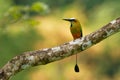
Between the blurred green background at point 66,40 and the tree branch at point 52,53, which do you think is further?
the blurred green background at point 66,40

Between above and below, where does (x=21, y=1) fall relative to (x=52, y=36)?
above

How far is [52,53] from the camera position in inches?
279

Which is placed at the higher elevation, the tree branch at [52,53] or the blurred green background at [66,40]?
the blurred green background at [66,40]

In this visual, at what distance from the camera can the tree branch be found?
23.1 feet

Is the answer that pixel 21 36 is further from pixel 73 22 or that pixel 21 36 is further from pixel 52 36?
pixel 73 22

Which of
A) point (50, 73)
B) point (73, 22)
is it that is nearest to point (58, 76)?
point (50, 73)

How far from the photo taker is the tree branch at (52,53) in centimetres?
705

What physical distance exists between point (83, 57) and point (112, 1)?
286cm

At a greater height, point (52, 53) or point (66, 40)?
point (66, 40)

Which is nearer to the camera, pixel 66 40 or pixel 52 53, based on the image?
pixel 52 53

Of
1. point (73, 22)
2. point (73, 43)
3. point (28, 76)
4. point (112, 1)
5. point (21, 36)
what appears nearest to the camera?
point (73, 43)

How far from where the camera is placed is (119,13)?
26.7m

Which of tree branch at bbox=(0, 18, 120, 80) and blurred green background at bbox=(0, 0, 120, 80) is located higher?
blurred green background at bbox=(0, 0, 120, 80)

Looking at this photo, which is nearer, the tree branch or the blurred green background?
the tree branch
